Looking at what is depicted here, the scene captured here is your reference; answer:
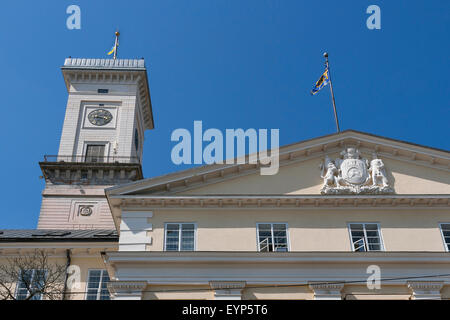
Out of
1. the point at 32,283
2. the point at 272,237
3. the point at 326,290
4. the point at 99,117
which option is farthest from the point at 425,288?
the point at 99,117

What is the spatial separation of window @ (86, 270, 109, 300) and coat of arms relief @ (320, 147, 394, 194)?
37.5 feet

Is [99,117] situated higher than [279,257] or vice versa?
[99,117]

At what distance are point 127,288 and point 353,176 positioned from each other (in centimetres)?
1130

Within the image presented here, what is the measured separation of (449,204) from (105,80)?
3947 centimetres

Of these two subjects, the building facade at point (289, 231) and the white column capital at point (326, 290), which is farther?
the building facade at point (289, 231)

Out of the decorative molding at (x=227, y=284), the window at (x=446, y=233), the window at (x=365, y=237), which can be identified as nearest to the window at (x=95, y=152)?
the decorative molding at (x=227, y=284)

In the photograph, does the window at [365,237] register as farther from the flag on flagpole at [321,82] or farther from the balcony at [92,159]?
the balcony at [92,159]

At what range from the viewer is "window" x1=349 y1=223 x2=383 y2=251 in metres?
23.1

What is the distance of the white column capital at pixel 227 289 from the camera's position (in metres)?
21.6

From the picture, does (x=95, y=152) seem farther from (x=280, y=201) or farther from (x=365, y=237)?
(x=365, y=237)

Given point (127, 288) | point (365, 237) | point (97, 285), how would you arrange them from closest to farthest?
point (127, 288)
point (365, 237)
point (97, 285)

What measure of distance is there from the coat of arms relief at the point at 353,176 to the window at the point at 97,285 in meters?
11.4

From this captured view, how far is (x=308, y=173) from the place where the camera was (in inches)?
991
